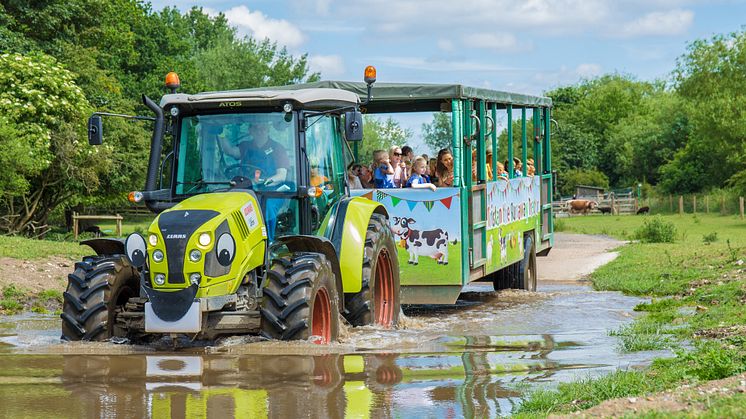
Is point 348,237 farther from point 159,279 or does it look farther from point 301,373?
point 301,373

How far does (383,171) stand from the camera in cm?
1540

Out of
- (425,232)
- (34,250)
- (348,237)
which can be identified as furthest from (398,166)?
(34,250)

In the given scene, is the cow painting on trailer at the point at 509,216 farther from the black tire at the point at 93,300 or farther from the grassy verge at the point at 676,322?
the black tire at the point at 93,300

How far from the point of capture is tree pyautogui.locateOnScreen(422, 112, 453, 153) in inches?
617

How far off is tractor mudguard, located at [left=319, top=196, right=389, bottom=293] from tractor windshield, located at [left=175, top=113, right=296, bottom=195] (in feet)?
2.89

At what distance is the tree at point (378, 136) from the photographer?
18.3 metres

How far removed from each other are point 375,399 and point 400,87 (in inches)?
284

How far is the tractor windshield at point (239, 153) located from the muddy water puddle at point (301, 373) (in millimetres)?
1624

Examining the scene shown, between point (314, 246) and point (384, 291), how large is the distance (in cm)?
234

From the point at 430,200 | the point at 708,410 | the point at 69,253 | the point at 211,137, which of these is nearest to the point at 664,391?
the point at 708,410

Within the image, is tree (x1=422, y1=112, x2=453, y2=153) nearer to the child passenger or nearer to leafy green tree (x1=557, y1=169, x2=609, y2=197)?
the child passenger

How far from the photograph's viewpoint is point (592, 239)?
3575 cm

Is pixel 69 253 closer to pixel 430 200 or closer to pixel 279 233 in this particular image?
pixel 430 200

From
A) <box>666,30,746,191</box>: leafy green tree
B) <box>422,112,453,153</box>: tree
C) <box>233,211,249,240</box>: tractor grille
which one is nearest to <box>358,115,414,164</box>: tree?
<box>422,112,453,153</box>: tree
